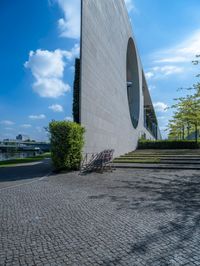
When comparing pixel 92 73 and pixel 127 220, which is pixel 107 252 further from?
pixel 92 73

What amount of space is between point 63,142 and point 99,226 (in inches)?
240

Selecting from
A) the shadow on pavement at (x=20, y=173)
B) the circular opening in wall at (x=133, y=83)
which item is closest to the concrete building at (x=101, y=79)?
the shadow on pavement at (x=20, y=173)

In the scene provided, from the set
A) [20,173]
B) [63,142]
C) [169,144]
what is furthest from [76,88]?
[169,144]

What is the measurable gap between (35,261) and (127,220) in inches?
70.9

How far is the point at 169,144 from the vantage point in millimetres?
25172

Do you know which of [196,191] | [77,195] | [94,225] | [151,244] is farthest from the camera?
[196,191]

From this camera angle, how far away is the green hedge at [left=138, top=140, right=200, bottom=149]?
77.9 ft

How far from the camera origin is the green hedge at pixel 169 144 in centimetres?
2374

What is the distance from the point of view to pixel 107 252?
2.71m

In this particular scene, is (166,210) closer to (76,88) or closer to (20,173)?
(20,173)

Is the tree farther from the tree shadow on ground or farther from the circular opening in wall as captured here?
the circular opening in wall

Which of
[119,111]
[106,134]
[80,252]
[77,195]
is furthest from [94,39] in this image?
[80,252]

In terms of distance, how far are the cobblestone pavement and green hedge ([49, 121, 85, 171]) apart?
3.18m

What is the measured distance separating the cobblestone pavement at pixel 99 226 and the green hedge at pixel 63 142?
3.18m
